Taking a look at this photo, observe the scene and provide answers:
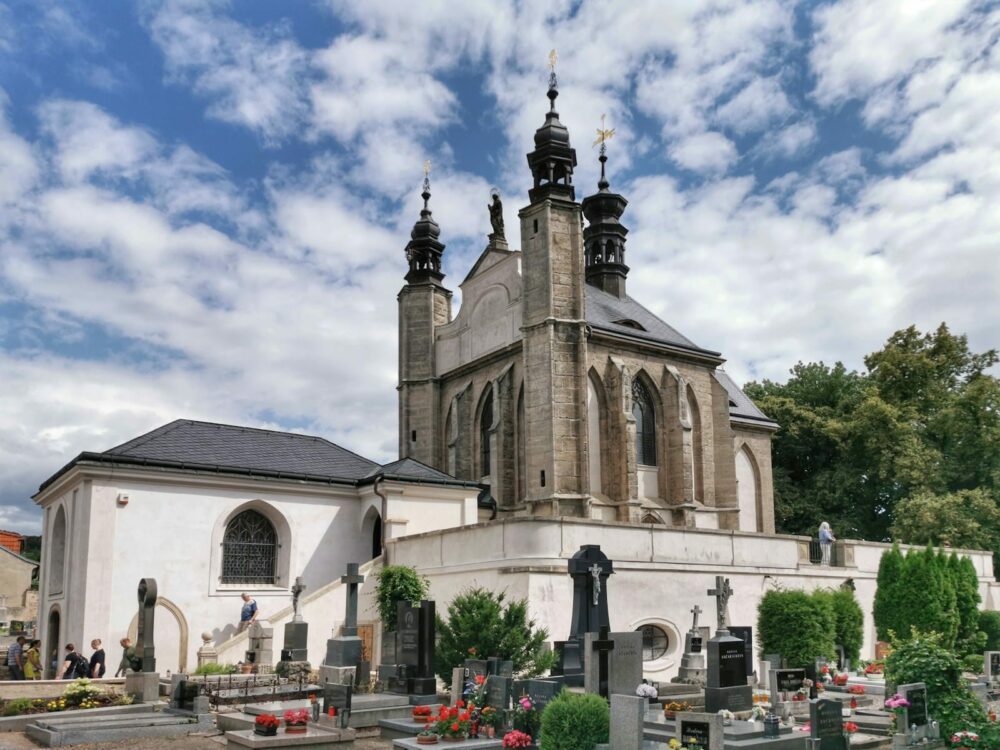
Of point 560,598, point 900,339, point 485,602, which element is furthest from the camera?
point 900,339

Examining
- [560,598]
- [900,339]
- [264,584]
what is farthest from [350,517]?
[900,339]

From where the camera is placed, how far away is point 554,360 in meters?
29.8

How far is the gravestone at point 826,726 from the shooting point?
11844mm

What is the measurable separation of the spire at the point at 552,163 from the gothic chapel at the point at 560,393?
47 millimetres

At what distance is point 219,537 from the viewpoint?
2550cm

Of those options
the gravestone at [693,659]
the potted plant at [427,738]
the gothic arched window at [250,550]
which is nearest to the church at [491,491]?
the gothic arched window at [250,550]

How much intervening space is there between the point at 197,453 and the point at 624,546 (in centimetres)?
1183

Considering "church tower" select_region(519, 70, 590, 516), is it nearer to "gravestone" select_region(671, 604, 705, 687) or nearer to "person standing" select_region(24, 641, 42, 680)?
"gravestone" select_region(671, 604, 705, 687)

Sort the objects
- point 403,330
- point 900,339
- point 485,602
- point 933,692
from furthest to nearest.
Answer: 1. point 900,339
2. point 403,330
3. point 485,602
4. point 933,692

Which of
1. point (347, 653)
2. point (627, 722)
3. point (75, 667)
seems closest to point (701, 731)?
point (627, 722)

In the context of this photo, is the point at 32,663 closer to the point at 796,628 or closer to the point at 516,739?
the point at 516,739

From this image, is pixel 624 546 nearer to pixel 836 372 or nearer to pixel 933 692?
pixel 933 692

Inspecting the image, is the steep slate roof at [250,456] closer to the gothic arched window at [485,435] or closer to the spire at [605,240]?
the gothic arched window at [485,435]

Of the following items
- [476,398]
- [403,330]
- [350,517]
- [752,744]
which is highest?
[403,330]
